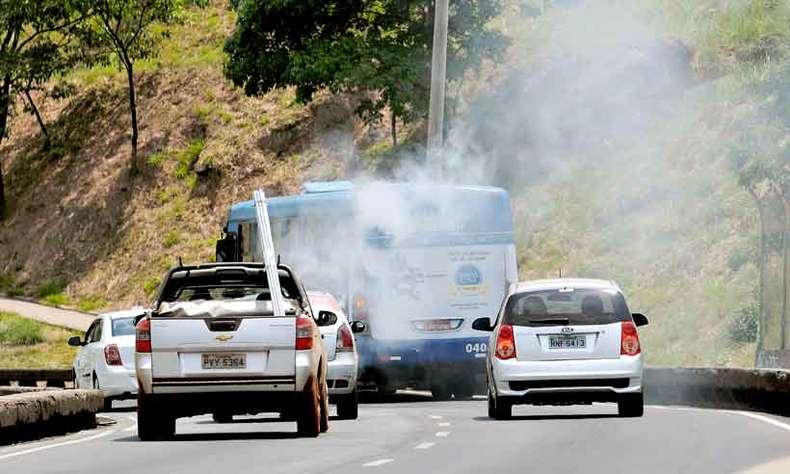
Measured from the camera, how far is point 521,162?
2121 inches

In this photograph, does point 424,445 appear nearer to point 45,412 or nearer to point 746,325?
point 45,412

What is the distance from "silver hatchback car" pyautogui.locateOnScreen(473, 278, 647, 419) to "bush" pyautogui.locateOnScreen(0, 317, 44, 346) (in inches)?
1285

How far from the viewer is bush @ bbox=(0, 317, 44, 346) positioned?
54.4m

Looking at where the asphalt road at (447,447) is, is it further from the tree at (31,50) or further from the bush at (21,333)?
the tree at (31,50)

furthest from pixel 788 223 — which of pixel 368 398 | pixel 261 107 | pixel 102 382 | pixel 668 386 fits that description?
pixel 261 107

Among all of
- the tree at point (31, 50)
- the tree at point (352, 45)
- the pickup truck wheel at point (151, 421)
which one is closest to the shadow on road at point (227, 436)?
the pickup truck wheel at point (151, 421)

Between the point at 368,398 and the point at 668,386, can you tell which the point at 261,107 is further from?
the point at 668,386

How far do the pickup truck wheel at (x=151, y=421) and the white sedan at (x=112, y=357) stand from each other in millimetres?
9601

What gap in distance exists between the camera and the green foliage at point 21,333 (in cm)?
5441

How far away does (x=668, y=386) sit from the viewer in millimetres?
30594

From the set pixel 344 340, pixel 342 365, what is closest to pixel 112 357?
pixel 344 340

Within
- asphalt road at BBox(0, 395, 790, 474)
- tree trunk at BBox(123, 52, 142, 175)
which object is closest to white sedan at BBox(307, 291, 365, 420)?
asphalt road at BBox(0, 395, 790, 474)

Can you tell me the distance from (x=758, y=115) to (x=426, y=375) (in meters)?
8.04

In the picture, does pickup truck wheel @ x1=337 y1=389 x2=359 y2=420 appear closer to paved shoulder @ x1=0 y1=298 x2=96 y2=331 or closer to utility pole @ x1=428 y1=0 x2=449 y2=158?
utility pole @ x1=428 y1=0 x2=449 y2=158
